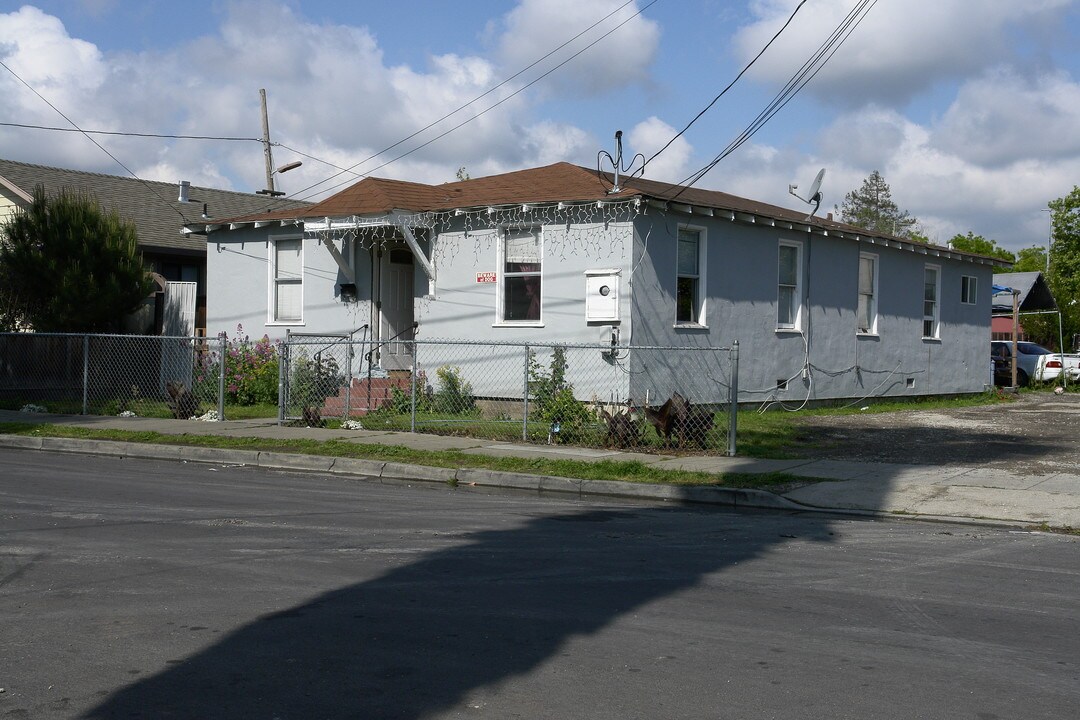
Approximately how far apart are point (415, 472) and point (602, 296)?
5417 millimetres

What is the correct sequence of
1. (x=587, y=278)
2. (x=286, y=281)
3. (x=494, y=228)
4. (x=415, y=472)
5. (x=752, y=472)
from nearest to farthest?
(x=752, y=472), (x=415, y=472), (x=587, y=278), (x=494, y=228), (x=286, y=281)

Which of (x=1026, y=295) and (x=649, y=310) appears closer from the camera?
→ (x=649, y=310)

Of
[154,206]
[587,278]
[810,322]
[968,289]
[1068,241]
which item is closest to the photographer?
[587,278]

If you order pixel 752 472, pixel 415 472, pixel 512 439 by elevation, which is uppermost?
pixel 512 439

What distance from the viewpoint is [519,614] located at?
625 cm

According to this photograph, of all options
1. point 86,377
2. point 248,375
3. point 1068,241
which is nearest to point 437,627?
point 86,377

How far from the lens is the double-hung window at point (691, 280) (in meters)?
18.2

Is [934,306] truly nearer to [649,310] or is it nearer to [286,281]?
[649,310]

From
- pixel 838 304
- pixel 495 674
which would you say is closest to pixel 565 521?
pixel 495 674

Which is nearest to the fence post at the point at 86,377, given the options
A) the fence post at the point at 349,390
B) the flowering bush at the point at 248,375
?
the flowering bush at the point at 248,375

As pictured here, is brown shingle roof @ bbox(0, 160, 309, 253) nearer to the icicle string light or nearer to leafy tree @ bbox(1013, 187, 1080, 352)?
the icicle string light

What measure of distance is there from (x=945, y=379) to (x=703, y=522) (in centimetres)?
1803

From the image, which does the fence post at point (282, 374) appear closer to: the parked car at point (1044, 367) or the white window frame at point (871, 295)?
the white window frame at point (871, 295)

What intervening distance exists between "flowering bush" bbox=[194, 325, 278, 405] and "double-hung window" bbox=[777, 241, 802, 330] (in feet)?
32.1
